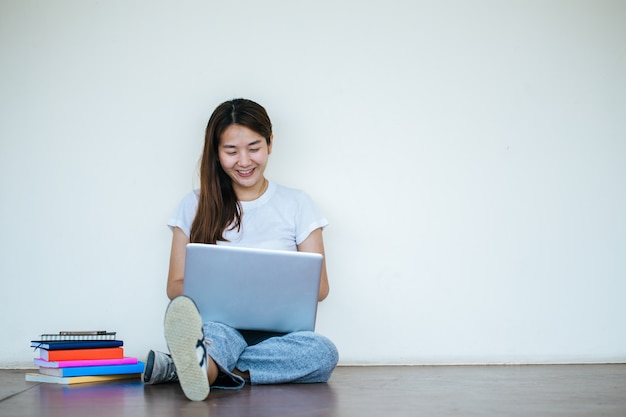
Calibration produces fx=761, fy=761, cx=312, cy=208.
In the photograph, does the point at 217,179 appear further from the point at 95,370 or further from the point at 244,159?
the point at 95,370

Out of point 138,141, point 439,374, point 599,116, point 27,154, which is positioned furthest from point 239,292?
point 599,116

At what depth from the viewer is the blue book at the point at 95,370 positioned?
8.69 feet

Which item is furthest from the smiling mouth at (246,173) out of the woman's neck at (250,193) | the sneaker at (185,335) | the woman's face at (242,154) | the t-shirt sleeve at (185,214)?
the sneaker at (185,335)

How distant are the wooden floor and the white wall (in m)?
0.49

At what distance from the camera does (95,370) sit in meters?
2.69

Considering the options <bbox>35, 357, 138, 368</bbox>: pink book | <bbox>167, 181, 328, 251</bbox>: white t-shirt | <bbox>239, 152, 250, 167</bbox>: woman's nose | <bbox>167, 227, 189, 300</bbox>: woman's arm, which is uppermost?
<bbox>239, 152, 250, 167</bbox>: woman's nose

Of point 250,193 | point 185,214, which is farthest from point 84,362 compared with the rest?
point 250,193

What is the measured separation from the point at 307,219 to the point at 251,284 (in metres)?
0.69

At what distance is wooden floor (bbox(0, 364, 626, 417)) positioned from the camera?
194cm

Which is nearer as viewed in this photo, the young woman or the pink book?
the pink book

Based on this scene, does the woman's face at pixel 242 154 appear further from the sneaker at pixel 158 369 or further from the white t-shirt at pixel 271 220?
the sneaker at pixel 158 369

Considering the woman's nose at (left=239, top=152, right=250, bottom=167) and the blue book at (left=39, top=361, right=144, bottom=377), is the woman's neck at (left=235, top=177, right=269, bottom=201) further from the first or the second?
the blue book at (left=39, top=361, right=144, bottom=377)

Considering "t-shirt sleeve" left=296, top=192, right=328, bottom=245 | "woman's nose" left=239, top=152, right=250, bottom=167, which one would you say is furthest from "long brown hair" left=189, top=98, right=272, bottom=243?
"t-shirt sleeve" left=296, top=192, right=328, bottom=245

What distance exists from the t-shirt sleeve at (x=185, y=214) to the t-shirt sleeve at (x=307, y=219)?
42cm
